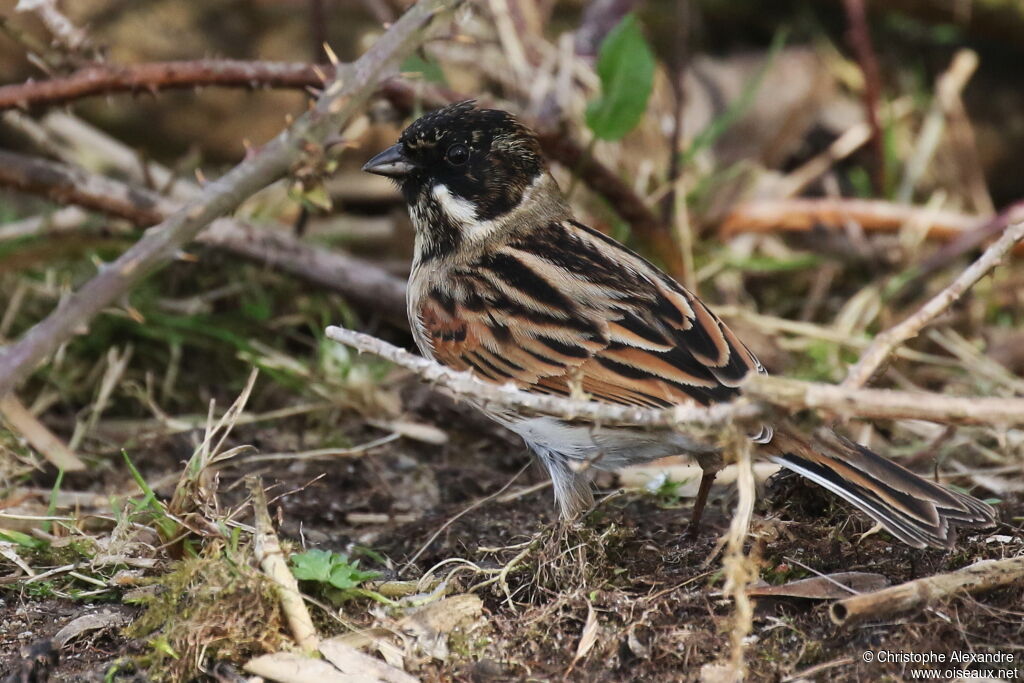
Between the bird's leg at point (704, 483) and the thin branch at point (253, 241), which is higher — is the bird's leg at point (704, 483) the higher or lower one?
the lower one

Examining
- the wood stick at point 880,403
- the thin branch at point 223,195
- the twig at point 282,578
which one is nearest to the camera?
the wood stick at point 880,403

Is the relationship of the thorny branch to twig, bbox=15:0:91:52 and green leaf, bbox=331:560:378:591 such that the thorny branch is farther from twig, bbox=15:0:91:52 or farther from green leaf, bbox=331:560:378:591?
green leaf, bbox=331:560:378:591

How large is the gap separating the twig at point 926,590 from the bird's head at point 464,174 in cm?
204

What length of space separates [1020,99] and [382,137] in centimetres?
397

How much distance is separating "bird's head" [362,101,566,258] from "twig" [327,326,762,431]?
155 centimetres

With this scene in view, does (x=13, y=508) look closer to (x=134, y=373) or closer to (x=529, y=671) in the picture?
(x=134, y=373)

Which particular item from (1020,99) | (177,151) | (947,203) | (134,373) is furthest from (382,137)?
(1020,99)

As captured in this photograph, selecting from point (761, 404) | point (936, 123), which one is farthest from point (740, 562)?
point (936, 123)

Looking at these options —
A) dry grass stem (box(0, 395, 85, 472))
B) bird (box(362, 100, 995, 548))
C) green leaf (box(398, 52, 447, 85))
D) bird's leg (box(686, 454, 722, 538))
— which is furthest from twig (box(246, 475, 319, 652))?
green leaf (box(398, 52, 447, 85))

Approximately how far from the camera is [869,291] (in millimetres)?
6137

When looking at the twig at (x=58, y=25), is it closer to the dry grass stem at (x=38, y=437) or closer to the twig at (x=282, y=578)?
the dry grass stem at (x=38, y=437)

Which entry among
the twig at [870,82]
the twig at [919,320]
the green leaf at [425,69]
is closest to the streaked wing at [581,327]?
the twig at [919,320]

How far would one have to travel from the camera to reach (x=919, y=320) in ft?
10.6

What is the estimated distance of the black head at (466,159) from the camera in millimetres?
4465
